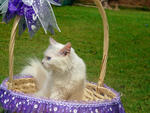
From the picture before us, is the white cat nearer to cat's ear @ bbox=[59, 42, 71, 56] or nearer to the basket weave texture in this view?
cat's ear @ bbox=[59, 42, 71, 56]

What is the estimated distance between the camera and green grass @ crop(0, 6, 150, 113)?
2396mm

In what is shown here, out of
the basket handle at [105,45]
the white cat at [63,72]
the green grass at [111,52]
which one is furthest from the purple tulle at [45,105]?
the green grass at [111,52]

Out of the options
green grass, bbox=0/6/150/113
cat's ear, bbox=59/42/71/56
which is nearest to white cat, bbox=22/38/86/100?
cat's ear, bbox=59/42/71/56

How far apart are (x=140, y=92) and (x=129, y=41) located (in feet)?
7.02

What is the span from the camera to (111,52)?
11.9ft

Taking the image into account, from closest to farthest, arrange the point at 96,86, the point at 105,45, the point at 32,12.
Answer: the point at 32,12 → the point at 105,45 → the point at 96,86

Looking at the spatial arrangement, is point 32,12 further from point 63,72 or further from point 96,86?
point 96,86

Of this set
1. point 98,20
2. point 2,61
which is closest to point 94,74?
point 2,61

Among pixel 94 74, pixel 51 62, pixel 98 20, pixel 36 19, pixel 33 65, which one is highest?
pixel 36 19

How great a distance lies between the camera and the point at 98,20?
5527mm

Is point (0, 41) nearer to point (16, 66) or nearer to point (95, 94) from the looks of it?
point (16, 66)

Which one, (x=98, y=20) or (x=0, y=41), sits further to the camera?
(x=98, y=20)

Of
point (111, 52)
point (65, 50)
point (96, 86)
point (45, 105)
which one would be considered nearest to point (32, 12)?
point (65, 50)

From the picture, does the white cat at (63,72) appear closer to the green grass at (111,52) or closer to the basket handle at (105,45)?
the basket handle at (105,45)
